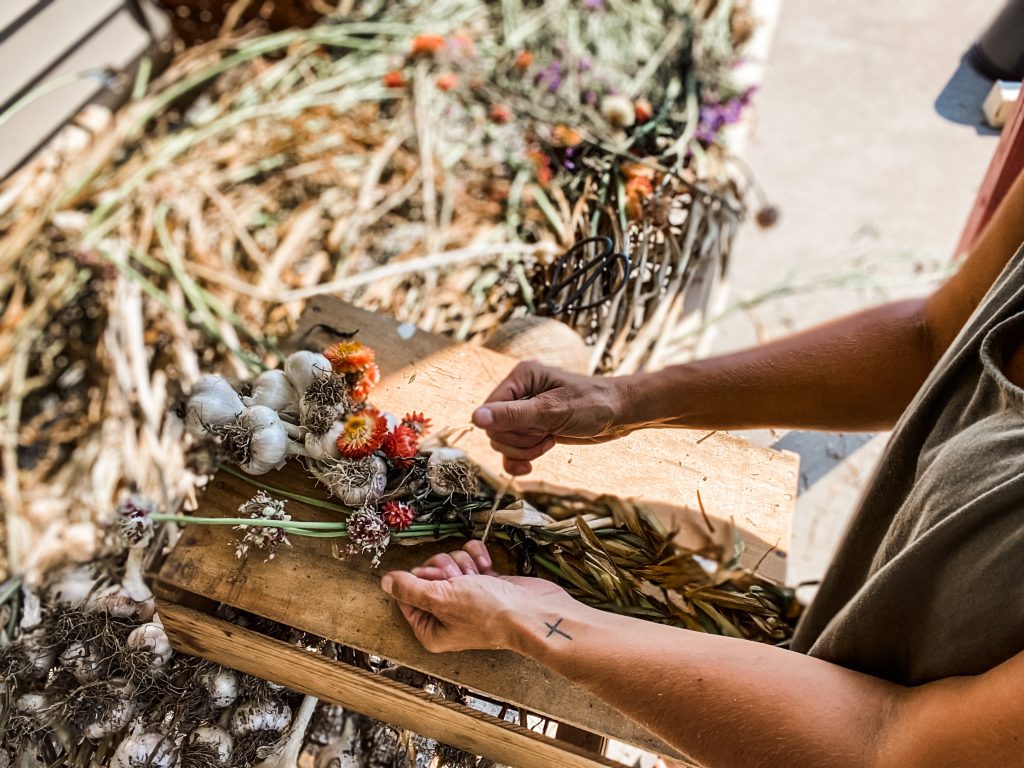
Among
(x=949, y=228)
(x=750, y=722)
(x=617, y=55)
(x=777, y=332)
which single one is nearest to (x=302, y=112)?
(x=617, y=55)

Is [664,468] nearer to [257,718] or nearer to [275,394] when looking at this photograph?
[275,394]

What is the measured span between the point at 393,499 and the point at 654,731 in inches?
18.3

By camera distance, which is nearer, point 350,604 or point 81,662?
point 350,604

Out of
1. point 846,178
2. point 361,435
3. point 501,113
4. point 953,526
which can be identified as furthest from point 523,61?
point 953,526

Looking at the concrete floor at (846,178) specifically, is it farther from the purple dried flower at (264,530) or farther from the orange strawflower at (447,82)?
the purple dried flower at (264,530)

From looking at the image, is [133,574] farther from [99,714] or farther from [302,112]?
[302,112]

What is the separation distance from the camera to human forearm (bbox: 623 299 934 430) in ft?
3.47

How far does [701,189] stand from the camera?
6.03 feet

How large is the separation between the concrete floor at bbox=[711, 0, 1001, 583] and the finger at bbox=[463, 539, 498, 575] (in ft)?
3.62

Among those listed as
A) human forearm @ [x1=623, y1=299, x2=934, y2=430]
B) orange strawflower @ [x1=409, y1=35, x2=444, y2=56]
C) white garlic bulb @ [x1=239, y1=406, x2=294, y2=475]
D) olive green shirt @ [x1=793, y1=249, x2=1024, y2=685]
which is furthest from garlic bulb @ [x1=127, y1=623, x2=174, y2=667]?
orange strawflower @ [x1=409, y1=35, x2=444, y2=56]

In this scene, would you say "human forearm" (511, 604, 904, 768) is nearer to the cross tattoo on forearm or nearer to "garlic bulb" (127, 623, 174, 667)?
the cross tattoo on forearm

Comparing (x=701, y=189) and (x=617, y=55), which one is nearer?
(x=701, y=189)

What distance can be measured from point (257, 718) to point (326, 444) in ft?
1.36

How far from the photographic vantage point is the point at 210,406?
1084mm
